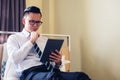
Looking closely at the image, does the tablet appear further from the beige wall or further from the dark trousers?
the beige wall

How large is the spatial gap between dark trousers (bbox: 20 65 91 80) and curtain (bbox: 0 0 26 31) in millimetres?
1446

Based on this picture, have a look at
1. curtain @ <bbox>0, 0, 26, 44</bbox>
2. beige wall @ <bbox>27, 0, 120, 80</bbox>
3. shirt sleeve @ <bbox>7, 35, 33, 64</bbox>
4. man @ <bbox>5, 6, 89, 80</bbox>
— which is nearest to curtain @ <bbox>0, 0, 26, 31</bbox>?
curtain @ <bbox>0, 0, 26, 44</bbox>

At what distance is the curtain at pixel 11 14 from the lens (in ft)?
9.52

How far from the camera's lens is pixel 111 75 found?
2168 mm

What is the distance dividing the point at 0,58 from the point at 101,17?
1078 mm

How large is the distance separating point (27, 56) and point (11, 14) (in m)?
1.46

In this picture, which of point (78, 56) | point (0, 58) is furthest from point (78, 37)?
point (0, 58)

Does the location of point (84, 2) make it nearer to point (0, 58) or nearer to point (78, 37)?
point (78, 37)

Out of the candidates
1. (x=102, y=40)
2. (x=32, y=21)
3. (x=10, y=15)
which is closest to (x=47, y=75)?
(x=32, y=21)

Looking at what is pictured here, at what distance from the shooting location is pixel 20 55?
1533 millimetres

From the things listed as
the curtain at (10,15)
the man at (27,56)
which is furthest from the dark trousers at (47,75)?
the curtain at (10,15)

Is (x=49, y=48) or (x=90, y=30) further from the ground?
(x=90, y=30)

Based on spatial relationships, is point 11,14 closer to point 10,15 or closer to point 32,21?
point 10,15

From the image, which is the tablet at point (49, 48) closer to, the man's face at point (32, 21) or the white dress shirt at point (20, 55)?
the white dress shirt at point (20, 55)
